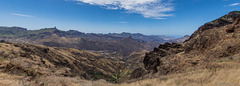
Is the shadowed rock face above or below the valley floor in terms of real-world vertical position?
below

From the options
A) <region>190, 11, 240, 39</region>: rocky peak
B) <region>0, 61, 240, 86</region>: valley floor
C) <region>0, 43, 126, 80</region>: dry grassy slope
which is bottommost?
<region>0, 43, 126, 80</region>: dry grassy slope

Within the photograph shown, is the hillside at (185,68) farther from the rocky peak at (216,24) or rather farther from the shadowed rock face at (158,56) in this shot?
the rocky peak at (216,24)

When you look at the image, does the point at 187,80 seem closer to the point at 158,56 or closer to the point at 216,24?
the point at 158,56

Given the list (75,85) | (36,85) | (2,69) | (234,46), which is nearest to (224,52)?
(234,46)

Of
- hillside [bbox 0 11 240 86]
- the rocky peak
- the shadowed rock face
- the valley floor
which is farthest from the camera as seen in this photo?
the rocky peak

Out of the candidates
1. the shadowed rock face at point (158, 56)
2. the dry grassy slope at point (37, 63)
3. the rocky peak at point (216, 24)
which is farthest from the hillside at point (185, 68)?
the rocky peak at point (216, 24)

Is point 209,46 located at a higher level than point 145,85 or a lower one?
higher

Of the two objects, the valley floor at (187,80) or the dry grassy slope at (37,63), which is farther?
the dry grassy slope at (37,63)

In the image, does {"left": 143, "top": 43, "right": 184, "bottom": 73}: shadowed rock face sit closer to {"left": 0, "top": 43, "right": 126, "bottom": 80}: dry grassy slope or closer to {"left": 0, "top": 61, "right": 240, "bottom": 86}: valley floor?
{"left": 0, "top": 61, "right": 240, "bottom": 86}: valley floor

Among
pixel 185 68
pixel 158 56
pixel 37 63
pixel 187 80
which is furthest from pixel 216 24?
pixel 37 63

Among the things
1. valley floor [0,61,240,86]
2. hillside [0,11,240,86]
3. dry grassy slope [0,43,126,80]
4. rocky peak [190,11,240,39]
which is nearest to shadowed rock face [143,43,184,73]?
hillside [0,11,240,86]

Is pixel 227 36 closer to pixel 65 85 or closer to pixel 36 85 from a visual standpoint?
pixel 65 85
